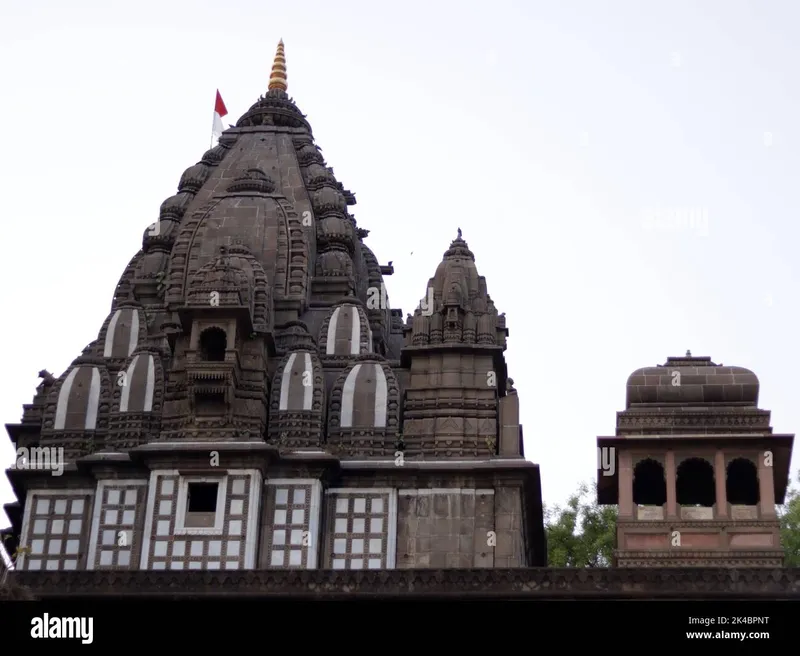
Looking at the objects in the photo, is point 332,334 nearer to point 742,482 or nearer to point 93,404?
point 93,404

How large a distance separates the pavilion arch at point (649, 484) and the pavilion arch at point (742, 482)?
1413mm

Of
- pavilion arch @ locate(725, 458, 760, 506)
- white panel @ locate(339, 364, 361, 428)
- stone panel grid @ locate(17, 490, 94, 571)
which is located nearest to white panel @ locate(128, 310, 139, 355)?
stone panel grid @ locate(17, 490, 94, 571)

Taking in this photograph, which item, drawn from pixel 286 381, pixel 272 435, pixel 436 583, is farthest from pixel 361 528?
pixel 436 583

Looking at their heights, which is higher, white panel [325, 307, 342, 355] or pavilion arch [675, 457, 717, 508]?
white panel [325, 307, 342, 355]

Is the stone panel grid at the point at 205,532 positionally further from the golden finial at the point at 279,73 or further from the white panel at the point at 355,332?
the golden finial at the point at 279,73

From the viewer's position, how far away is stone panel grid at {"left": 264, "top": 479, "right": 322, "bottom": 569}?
39.2 metres

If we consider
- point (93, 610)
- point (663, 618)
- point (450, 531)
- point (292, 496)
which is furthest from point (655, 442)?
point (93, 610)

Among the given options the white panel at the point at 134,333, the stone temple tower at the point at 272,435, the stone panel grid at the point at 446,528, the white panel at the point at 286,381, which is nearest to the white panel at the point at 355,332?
the stone temple tower at the point at 272,435

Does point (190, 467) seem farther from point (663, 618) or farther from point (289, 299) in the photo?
point (663, 618)

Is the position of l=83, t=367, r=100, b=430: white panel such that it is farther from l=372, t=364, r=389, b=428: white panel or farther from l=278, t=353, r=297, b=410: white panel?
l=372, t=364, r=389, b=428: white panel

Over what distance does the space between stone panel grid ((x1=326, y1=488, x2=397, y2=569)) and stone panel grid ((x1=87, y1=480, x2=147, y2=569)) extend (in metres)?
4.11

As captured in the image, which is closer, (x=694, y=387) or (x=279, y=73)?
(x=694, y=387)

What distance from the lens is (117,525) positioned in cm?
4022

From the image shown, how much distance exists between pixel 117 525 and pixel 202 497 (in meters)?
1.90
